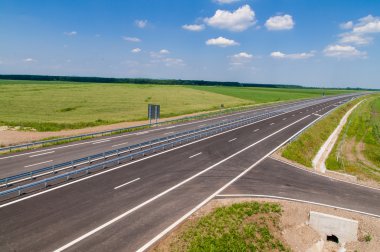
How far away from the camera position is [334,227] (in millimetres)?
18188

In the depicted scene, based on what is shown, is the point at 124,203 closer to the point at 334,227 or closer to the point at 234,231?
the point at 234,231

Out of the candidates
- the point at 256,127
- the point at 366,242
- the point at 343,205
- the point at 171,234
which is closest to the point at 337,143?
the point at 256,127

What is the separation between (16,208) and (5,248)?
4561 mm

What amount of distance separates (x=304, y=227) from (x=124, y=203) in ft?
37.6

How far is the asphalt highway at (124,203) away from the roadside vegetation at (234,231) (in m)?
1.24

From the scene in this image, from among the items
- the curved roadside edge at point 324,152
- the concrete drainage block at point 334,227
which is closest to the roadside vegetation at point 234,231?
the concrete drainage block at point 334,227

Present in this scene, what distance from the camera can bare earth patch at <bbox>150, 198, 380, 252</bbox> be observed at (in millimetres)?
16991

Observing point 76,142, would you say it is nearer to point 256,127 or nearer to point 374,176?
point 256,127

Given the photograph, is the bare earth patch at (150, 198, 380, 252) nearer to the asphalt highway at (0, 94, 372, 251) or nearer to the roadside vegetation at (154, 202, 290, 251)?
the roadside vegetation at (154, 202, 290, 251)

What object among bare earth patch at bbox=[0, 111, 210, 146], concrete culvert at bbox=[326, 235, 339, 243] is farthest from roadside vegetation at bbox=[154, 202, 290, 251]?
bare earth patch at bbox=[0, 111, 210, 146]

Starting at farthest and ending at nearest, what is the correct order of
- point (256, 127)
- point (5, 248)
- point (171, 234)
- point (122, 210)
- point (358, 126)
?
point (358, 126) < point (256, 127) < point (122, 210) < point (171, 234) < point (5, 248)

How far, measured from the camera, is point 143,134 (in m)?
44.9

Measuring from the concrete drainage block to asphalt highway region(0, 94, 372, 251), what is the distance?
13.1 ft

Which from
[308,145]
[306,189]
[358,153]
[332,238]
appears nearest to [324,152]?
[308,145]
